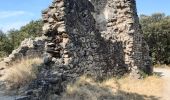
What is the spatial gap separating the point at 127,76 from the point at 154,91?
2965 mm

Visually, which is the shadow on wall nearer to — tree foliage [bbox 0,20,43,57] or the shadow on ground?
the shadow on ground

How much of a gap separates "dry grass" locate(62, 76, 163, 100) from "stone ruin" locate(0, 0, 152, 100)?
1.26 ft

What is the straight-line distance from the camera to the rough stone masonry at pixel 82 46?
12.7m

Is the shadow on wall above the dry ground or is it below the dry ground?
above

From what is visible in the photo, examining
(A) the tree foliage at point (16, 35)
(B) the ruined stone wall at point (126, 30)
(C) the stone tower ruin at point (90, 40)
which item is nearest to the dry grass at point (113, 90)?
(C) the stone tower ruin at point (90, 40)

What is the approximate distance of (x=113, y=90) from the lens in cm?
1397

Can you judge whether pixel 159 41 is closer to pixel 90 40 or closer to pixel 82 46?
pixel 90 40

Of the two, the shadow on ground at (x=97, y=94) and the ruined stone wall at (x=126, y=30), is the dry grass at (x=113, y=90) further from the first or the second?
the ruined stone wall at (x=126, y=30)

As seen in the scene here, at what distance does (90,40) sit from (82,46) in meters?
0.77


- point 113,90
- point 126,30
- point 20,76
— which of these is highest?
point 126,30

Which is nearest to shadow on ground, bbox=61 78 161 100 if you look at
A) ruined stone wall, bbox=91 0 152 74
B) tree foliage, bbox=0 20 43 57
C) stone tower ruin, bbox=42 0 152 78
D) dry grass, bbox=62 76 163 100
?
dry grass, bbox=62 76 163 100

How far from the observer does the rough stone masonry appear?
1268 cm

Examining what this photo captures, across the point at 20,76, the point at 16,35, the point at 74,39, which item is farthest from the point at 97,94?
the point at 16,35

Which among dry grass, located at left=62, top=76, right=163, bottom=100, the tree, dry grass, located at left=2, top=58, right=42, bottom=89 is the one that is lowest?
dry grass, located at left=62, top=76, right=163, bottom=100
